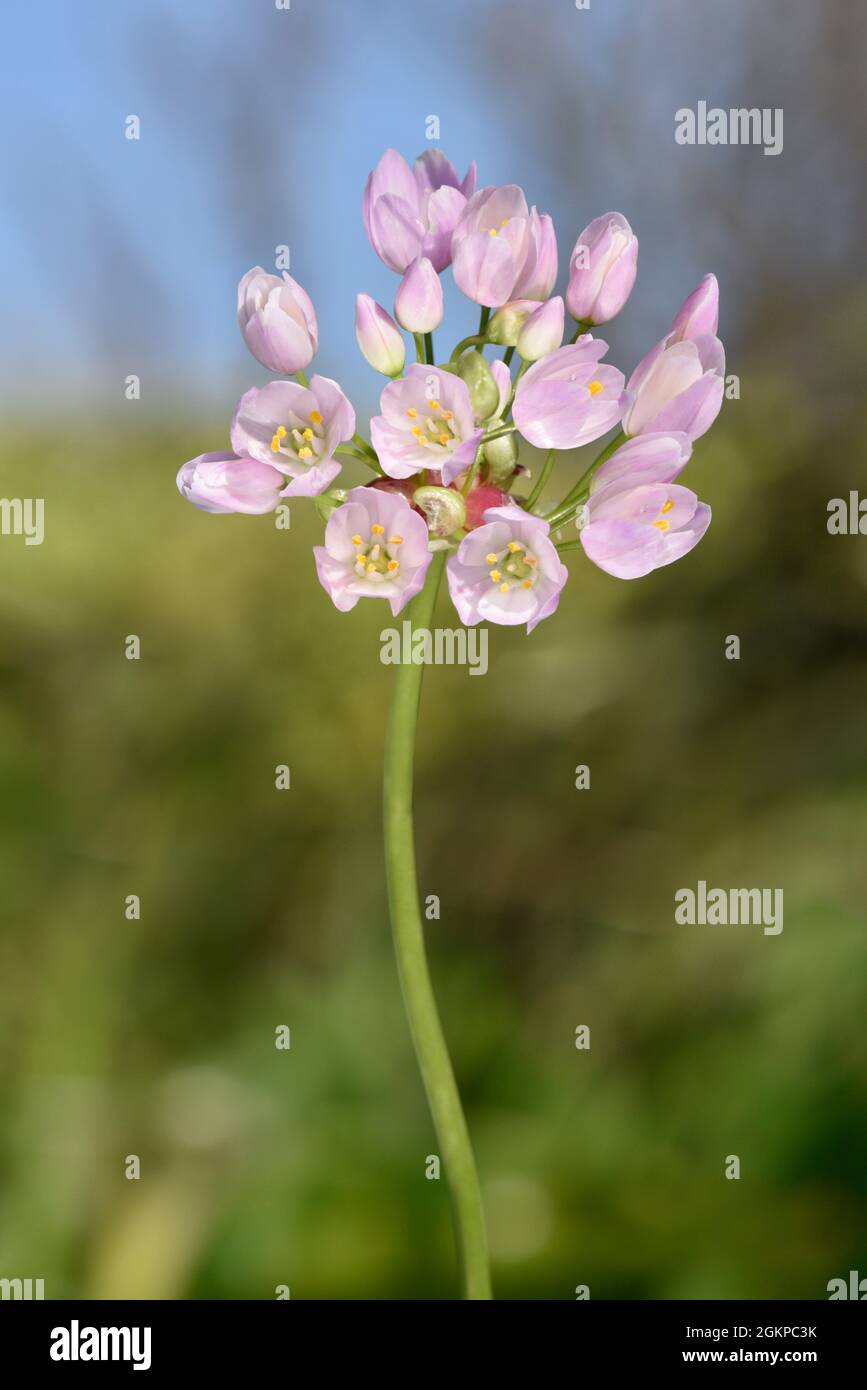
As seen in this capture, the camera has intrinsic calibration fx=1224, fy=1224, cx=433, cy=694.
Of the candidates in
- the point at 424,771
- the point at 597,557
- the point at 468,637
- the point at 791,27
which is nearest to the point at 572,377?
the point at 597,557

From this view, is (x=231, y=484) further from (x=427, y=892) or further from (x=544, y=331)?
(x=427, y=892)

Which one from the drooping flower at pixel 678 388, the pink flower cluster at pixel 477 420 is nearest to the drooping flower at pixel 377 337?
the pink flower cluster at pixel 477 420

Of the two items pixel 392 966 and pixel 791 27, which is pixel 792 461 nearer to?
pixel 791 27
